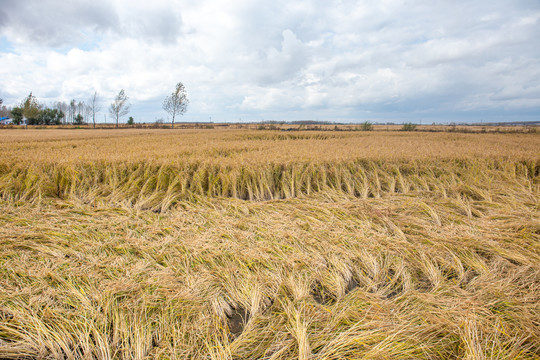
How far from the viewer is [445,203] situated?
4.60 metres

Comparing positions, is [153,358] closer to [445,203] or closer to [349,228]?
[349,228]

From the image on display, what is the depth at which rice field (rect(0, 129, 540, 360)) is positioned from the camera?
1.69 metres

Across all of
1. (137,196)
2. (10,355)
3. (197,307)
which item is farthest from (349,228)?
(137,196)

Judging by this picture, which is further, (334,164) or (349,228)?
(334,164)

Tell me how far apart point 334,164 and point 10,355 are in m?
5.55

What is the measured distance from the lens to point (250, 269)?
8.34 ft

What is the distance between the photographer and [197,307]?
193 centimetres

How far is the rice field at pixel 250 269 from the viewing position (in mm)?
1688

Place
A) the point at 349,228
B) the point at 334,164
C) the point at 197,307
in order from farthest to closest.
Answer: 1. the point at 334,164
2. the point at 349,228
3. the point at 197,307

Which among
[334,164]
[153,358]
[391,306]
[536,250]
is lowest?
[153,358]

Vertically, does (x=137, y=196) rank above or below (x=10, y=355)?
above

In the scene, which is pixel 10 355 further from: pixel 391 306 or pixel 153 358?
pixel 391 306

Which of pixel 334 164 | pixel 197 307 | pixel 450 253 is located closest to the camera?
pixel 197 307

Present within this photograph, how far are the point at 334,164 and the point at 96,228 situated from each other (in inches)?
186
